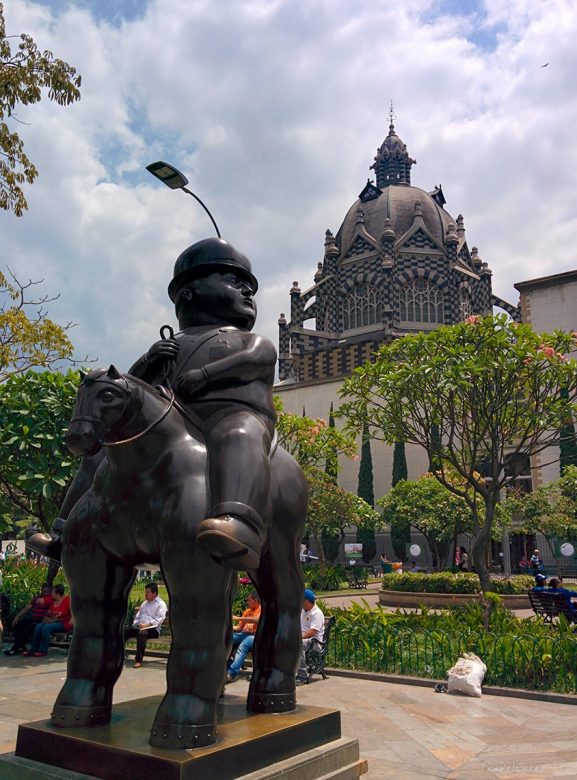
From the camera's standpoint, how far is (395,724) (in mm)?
6371

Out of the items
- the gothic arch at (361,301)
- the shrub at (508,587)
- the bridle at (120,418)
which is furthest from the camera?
the gothic arch at (361,301)

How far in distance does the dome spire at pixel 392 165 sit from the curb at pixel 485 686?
5589 centimetres

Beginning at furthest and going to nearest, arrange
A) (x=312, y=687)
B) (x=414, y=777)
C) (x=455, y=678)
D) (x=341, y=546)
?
(x=341, y=546) → (x=312, y=687) → (x=455, y=678) → (x=414, y=777)

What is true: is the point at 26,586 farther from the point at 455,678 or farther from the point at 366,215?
the point at 366,215

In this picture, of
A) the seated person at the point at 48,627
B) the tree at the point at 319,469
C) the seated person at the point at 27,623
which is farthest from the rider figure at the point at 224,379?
the tree at the point at 319,469

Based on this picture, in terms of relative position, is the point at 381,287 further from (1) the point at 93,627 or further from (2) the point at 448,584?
(1) the point at 93,627

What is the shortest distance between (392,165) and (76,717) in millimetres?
62377

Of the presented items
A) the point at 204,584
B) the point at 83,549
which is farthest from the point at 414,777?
the point at 83,549

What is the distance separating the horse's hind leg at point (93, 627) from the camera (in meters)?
3.60

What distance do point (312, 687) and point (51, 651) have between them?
515cm

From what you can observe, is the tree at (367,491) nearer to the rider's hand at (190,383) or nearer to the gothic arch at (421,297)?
the gothic arch at (421,297)

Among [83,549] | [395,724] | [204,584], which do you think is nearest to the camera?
[204,584]

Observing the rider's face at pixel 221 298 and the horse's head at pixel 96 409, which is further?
the rider's face at pixel 221 298

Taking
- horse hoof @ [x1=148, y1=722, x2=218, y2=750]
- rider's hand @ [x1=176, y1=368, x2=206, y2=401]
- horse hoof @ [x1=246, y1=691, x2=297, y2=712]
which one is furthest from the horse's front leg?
rider's hand @ [x1=176, y1=368, x2=206, y2=401]
